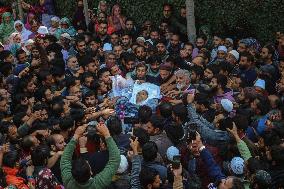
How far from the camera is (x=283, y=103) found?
8.37 meters

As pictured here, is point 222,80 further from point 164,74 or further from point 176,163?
→ point 176,163

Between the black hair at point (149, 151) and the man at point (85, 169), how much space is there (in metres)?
0.32

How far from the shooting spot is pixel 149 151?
19.9 feet

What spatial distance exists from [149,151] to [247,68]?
438 centimetres

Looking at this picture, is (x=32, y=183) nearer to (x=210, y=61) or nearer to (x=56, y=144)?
(x=56, y=144)

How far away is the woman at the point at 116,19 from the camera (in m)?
12.9

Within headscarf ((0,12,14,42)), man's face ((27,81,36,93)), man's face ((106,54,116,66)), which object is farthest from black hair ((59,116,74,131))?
headscarf ((0,12,14,42))

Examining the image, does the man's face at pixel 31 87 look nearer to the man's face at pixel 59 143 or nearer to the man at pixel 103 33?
the man's face at pixel 59 143

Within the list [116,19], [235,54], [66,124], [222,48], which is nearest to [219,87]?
[235,54]

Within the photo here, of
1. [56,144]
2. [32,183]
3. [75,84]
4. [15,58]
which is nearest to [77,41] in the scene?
[15,58]

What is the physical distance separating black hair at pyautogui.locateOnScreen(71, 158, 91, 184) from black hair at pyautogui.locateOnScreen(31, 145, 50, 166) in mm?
722

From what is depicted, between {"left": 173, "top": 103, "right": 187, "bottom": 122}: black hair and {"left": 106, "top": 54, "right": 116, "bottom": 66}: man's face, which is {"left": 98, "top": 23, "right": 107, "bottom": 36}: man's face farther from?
{"left": 173, "top": 103, "right": 187, "bottom": 122}: black hair

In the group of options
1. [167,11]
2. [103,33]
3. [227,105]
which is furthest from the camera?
[167,11]

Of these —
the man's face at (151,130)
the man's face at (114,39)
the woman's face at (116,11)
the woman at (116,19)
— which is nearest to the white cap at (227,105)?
the man's face at (151,130)
